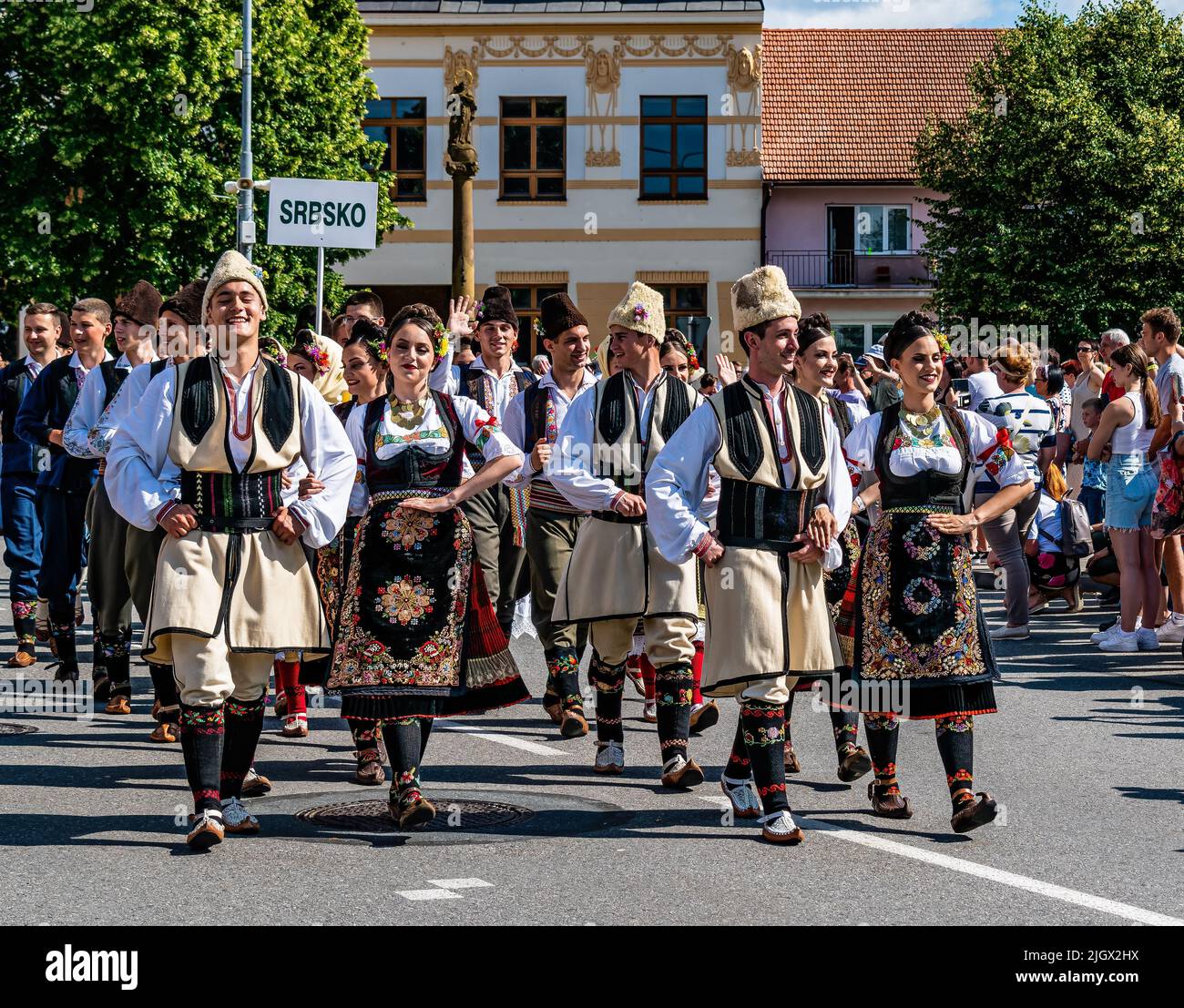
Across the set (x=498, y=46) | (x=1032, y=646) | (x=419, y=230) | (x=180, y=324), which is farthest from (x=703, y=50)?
(x=180, y=324)

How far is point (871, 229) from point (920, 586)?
40271 mm

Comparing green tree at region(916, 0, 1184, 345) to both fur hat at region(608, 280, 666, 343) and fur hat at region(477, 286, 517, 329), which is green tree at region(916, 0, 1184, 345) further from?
fur hat at region(608, 280, 666, 343)

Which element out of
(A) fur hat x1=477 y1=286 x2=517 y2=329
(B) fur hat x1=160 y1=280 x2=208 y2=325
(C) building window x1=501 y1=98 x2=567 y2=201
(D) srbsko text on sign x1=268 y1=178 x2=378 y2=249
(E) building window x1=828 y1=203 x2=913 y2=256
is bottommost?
(B) fur hat x1=160 y1=280 x2=208 y2=325

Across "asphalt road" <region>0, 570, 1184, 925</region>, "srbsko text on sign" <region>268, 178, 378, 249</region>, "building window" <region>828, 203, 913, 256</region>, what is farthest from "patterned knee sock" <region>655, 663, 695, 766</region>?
"building window" <region>828, 203, 913, 256</region>

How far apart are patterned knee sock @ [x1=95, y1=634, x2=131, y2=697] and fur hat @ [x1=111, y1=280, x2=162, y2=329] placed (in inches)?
67.1

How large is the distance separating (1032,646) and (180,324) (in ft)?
23.4

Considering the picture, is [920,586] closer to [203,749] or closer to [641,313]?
[641,313]

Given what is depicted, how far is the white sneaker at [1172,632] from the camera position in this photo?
1346 centimetres

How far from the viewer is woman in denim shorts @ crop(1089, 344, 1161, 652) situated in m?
13.2

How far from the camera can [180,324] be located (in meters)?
9.12

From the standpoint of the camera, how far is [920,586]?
25.4 ft

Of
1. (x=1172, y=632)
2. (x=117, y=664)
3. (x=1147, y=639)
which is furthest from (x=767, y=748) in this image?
(x=1172, y=632)

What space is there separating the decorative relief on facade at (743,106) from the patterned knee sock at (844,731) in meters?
35.9

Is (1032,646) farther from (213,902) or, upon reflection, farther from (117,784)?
(213,902)
